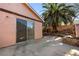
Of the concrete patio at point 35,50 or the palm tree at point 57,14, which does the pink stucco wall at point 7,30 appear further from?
the palm tree at point 57,14

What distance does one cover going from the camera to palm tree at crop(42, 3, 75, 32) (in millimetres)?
20484

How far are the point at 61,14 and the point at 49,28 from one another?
326 cm

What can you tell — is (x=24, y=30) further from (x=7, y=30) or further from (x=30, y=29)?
(x=7, y=30)

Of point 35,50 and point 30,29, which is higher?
point 30,29

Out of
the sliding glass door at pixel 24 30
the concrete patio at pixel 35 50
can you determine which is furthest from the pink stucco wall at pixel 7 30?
the sliding glass door at pixel 24 30

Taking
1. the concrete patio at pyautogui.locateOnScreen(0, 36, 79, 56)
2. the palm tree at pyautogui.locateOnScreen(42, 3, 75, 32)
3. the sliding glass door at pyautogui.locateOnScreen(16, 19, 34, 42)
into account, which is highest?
the palm tree at pyautogui.locateOnScreen(42, 3, 75, 32)

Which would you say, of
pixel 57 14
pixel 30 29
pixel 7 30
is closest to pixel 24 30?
pixel 30 29

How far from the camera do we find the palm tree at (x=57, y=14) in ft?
67.2

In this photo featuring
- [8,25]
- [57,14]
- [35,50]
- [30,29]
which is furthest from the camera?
[57,14]

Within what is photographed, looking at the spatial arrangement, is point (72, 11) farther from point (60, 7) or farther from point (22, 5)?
point (22, 5)

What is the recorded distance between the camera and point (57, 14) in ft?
69.3

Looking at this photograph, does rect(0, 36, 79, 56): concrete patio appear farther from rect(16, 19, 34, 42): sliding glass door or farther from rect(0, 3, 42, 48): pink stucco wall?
rect(16, 19, 34, 42): sliding glass door

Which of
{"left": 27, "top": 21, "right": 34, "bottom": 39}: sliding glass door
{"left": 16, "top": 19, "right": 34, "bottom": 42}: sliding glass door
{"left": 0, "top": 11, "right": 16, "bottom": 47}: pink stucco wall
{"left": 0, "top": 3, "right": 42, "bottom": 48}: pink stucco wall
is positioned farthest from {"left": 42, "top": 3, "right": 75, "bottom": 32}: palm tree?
{"left": 0, "top": 11, "right": 16, "bottom": 47}: pink stucco wall

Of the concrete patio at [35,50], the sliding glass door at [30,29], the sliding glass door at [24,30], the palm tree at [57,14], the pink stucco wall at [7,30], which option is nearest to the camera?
the concrete patio at [35,50]
